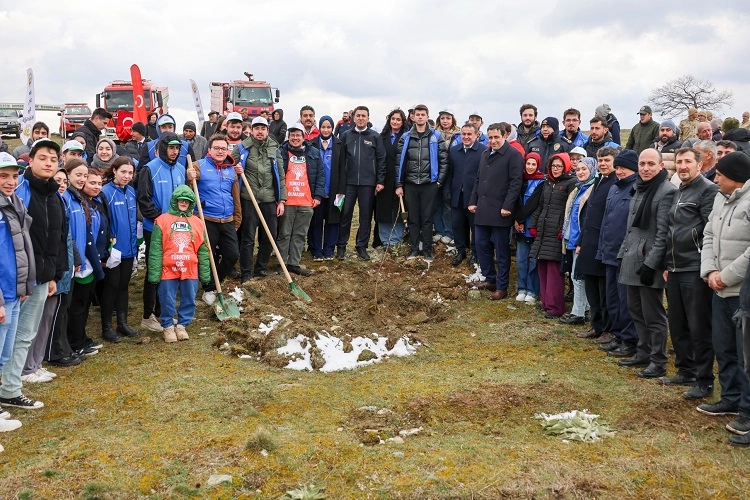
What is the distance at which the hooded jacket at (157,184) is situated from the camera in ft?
25.3

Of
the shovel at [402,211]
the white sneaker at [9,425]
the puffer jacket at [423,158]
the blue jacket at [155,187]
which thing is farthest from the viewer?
the shovel at [402,211]

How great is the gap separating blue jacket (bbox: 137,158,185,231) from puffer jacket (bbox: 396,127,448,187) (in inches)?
151

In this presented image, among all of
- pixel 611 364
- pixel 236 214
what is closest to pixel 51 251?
pixel 236 214

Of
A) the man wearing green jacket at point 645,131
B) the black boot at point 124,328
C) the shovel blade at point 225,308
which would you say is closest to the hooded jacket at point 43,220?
the black boot at point 124,328

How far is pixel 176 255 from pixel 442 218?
5.27m

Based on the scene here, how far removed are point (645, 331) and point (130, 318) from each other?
6014 millimetres

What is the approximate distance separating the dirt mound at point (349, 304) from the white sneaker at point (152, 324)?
2.49ft

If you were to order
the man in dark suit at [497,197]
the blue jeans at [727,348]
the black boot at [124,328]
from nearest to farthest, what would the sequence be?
the blue jeans at [727,348] → the black boot at [124,328] → the man in dark suit at [497,197]

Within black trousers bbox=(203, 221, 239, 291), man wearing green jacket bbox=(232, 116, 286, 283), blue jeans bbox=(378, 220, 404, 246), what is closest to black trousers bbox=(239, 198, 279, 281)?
man wearing green jacket bbox=(232, 116, 286, 283)

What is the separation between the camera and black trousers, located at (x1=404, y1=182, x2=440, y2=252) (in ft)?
34.6

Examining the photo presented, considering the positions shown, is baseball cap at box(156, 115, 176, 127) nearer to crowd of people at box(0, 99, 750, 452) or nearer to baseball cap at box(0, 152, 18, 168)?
crowd of people at box(0, 99, 750, 452)

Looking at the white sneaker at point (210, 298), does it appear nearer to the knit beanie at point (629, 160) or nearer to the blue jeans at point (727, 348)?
the knit beanie at point (629, 160)

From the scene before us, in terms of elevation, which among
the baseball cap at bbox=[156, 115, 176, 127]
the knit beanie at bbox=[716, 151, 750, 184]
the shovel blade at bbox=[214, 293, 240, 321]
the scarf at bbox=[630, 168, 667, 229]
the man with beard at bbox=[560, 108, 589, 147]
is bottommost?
the shovel blade at bbox=[214, 293, 240, 321]

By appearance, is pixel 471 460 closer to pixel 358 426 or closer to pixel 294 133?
pixel 358 426
